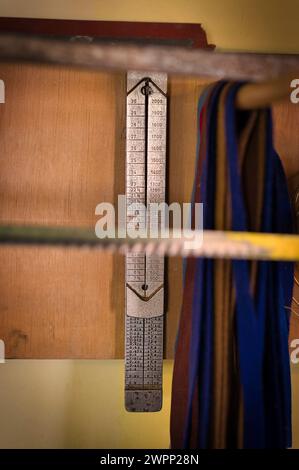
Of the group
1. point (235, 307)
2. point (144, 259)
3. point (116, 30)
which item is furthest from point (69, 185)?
point (235, 307)

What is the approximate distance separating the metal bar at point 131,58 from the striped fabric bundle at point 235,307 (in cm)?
7

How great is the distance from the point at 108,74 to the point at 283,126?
736 millimetres

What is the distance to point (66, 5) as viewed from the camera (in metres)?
1.80

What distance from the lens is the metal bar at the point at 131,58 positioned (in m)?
0.81

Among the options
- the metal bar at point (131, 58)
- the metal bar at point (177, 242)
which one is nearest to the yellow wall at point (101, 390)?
the metal bar at point (131, 58)

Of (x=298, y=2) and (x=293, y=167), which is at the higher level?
(x=298, y=2)

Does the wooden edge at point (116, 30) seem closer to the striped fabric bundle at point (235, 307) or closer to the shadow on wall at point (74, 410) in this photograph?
the striped fabric bundle at point (235, 307)

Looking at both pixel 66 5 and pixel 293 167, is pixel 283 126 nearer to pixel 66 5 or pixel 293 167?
pixel 293 167

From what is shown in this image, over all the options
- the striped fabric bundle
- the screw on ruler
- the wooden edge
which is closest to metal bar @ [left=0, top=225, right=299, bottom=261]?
the striped fabric bundle

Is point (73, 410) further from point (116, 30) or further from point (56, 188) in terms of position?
point (116, 30)

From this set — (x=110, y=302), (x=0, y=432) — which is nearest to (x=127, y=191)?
(x=110, y=302)

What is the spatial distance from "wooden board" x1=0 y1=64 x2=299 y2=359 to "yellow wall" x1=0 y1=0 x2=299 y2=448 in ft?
0.43

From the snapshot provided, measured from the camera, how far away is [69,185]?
181 cm

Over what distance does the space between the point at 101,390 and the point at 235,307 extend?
1.10 metres
